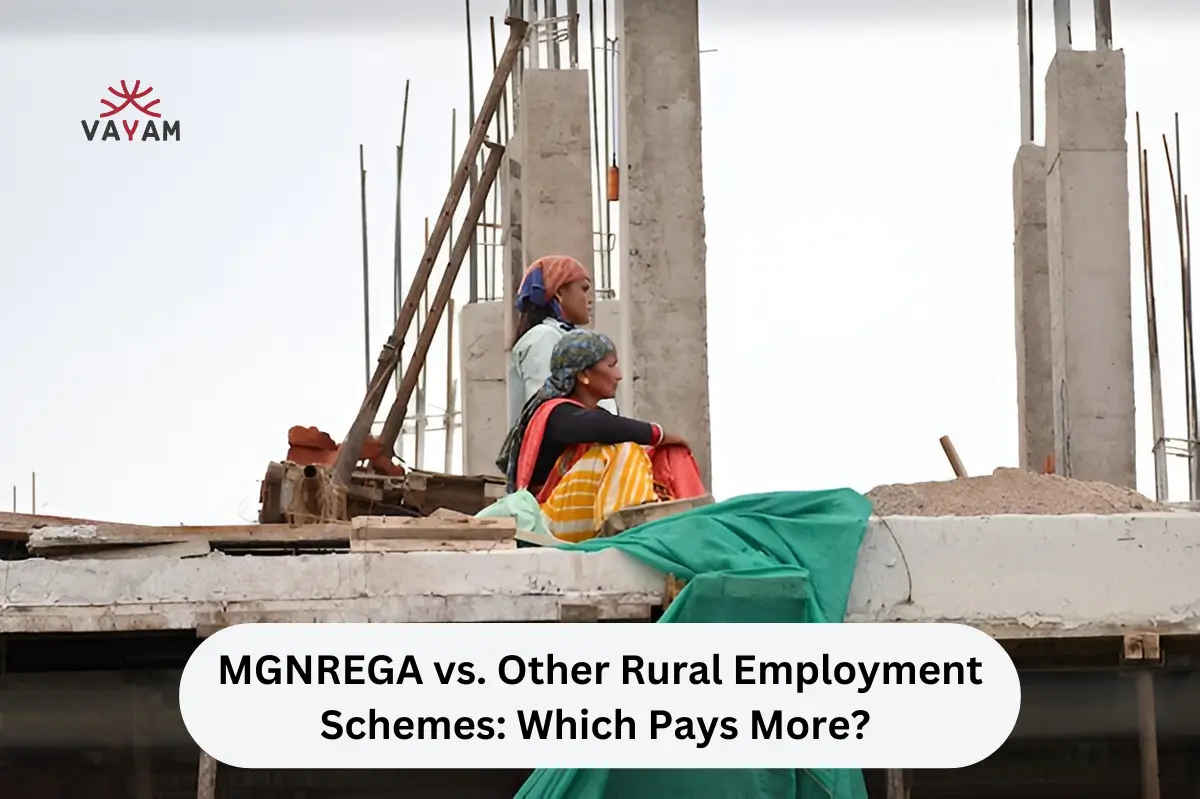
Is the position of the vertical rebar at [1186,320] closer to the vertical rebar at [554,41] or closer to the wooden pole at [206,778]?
the vertical rebar at [554,41]

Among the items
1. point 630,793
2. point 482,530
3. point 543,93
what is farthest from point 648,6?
point 630,793

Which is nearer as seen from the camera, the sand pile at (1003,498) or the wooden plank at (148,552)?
the wooden plank at (148,552)

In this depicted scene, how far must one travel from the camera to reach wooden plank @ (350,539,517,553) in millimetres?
5973

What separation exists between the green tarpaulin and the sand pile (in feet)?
2.52

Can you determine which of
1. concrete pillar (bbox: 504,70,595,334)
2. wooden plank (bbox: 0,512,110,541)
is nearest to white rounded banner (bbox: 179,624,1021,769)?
wooden plank (bbox: 0,512,110,541)

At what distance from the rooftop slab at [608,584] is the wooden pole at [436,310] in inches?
310

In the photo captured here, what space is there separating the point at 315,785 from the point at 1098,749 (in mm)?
2807

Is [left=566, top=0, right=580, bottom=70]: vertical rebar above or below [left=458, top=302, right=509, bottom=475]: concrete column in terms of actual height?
above

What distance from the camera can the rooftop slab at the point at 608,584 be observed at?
19.4 feet

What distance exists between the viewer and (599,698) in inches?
209

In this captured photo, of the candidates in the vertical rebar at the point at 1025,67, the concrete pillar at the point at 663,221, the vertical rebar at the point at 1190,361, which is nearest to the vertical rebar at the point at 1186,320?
the vertical rebar at the point at 1190,361

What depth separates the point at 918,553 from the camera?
6027 millimetres

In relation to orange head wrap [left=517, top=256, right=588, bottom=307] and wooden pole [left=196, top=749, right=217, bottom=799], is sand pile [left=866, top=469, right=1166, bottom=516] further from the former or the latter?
wooden pole [left=196, top=749, right=217, bottom=799]

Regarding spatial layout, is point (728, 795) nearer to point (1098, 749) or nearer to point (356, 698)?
point (356, 698)
